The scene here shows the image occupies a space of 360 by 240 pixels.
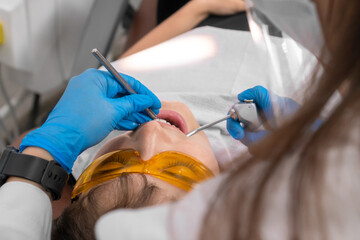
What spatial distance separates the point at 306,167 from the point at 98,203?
0.50m

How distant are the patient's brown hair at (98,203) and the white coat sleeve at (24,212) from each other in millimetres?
58

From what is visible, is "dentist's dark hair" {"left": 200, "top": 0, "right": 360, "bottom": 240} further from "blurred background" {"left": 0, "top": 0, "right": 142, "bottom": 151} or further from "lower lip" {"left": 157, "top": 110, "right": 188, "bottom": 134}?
"blurred background" {"left": 0, "top": 0, "right": 142, "bottom": 151}

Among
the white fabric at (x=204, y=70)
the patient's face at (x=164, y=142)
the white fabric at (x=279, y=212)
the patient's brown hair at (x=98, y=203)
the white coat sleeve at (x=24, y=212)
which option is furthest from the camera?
the white fabric at (x=204, y=70)

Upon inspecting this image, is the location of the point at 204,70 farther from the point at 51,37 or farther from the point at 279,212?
the point at 279,212

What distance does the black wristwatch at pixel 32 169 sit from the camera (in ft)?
2.43

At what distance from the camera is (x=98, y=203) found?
769 millimetres

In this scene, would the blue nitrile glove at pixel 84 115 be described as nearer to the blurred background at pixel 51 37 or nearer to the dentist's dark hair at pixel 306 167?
the blurred background at pixel 51 37

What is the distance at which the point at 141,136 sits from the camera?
2.97 ft

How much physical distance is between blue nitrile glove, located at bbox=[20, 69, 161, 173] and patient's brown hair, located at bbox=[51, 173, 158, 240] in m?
0.10

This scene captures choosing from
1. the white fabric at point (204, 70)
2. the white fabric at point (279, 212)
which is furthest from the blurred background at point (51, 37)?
the white fabric at point (279, 212)

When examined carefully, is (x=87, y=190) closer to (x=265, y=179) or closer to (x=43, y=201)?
(x=43, y=201)

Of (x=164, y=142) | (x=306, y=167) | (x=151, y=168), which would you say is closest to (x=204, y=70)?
(x=164, y=142)

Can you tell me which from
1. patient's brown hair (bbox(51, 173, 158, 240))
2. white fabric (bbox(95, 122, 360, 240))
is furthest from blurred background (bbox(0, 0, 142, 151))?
white fabric (bbox(95, 122, 360, 240))

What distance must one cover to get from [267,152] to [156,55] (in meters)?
0.89
